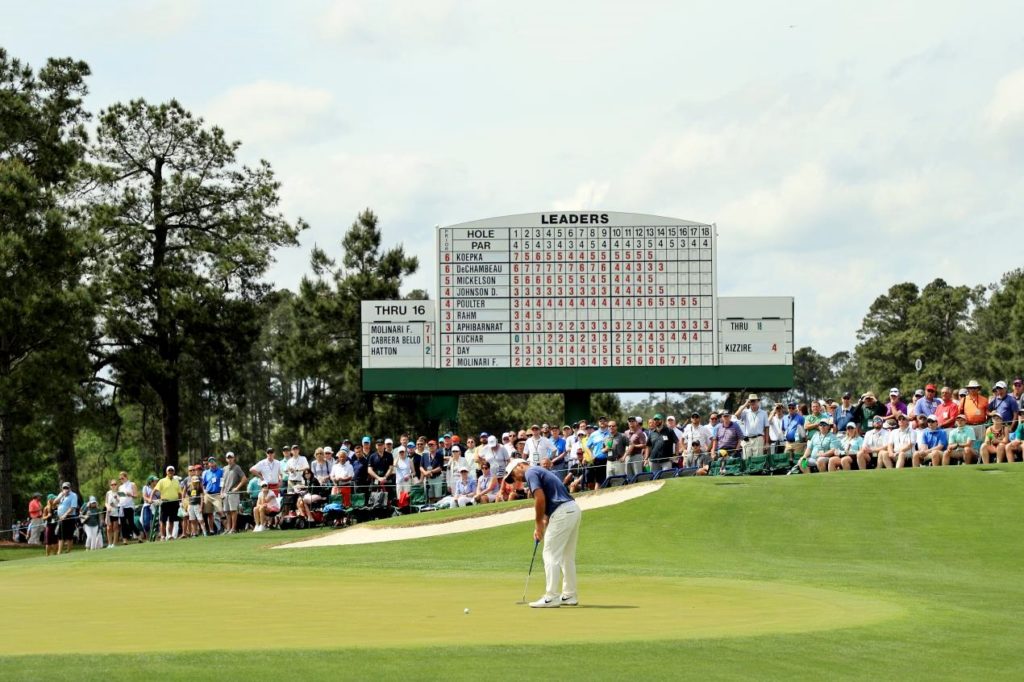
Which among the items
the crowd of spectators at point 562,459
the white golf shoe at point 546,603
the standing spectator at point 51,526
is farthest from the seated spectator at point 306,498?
the white golf shoe at point 546,603

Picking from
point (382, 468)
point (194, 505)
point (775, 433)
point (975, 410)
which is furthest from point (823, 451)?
point (194, 505)

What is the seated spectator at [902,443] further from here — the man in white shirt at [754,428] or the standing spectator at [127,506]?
the standing spectator at [127,506]

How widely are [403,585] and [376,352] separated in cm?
1978

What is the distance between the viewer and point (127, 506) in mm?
32031

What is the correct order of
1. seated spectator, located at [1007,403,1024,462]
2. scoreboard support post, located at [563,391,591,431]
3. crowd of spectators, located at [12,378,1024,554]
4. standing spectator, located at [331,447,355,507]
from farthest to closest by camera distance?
scoreboard support post, located at [563,391,591,431] < standing spectator, located at [331,447,355,507] < crowd of spectators, located at [12,378,1024,554] < seated spectator, located at [1007,403,1024,462]

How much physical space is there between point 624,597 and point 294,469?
52.3 feet

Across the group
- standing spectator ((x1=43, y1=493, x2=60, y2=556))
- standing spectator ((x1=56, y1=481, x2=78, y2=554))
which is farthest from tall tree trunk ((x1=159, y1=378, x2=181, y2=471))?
standing spectator ((x1=56, y1=481, x2=78, y2=554))

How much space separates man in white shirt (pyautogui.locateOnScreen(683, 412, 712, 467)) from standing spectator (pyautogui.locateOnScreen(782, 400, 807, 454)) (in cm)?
165

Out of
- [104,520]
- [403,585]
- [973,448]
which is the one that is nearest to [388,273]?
[104,520]

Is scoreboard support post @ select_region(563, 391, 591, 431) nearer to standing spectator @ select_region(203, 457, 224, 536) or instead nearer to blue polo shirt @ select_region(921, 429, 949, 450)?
standing spectator @ select_region(203, 457, 224, 536)

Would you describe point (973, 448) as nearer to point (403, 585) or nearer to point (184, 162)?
point (403, 585)

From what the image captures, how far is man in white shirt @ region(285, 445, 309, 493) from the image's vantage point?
101 feet

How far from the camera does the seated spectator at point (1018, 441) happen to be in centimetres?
2597

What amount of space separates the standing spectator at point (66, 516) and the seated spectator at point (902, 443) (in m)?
19.2
